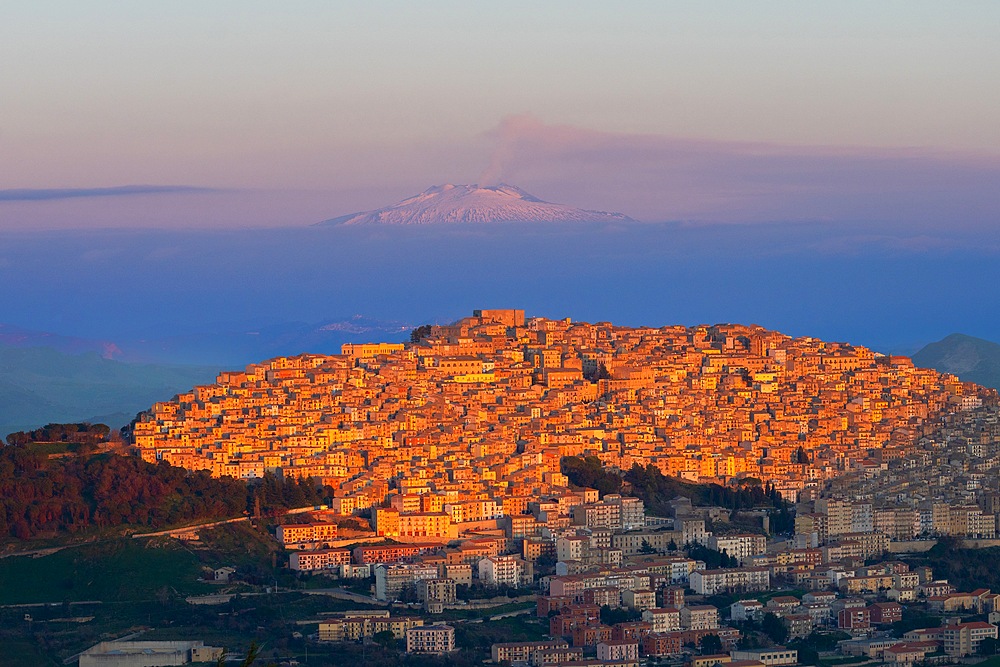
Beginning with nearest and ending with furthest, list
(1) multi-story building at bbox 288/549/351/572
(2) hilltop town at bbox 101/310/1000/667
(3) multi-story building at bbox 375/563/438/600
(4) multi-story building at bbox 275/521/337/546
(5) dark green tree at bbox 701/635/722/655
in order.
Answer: (5) dark green tree at bbox 701/635/722/655 < (2) hilltop town at bbox 101/310/1000/667 < (3) multi-story building at bbox 375/563/438/600 < (1) multi-story building at bbox 288/549/351/572 < (4) multi-story building at bbox 275/521/337/546

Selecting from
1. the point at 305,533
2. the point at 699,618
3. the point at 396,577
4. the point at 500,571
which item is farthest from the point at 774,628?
the point at 305,533

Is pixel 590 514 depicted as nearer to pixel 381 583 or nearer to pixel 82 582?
pixel 381 583

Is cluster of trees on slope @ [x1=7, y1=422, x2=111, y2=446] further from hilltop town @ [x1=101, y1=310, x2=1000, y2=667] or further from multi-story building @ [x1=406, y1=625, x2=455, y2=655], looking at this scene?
multi-story building @ [x1=406, y1=625, x2=455, y2=655]

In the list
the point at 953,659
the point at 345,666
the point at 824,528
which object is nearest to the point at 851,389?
the point at 824,528

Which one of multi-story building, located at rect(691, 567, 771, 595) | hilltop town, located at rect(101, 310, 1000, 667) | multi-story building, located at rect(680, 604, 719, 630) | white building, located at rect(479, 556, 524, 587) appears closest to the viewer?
multi-story building, located at rect(680, 604, 719, 630)

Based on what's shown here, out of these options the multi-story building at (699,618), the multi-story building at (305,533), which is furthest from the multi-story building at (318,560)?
the multi-story building at (699,618)

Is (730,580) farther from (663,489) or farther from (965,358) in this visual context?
(965,358)

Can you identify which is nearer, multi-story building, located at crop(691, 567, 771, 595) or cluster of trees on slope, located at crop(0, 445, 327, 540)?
multi-story building, located at crop(691, 567, 771, 595)

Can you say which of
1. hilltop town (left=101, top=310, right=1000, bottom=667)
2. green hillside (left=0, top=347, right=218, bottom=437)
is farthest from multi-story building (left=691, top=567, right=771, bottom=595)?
green hillside (left=0, top=347, right=218, bottom=437)

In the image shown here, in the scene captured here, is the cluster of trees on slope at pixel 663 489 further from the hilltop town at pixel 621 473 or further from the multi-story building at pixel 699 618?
the multi-story building at pixel 699 618
